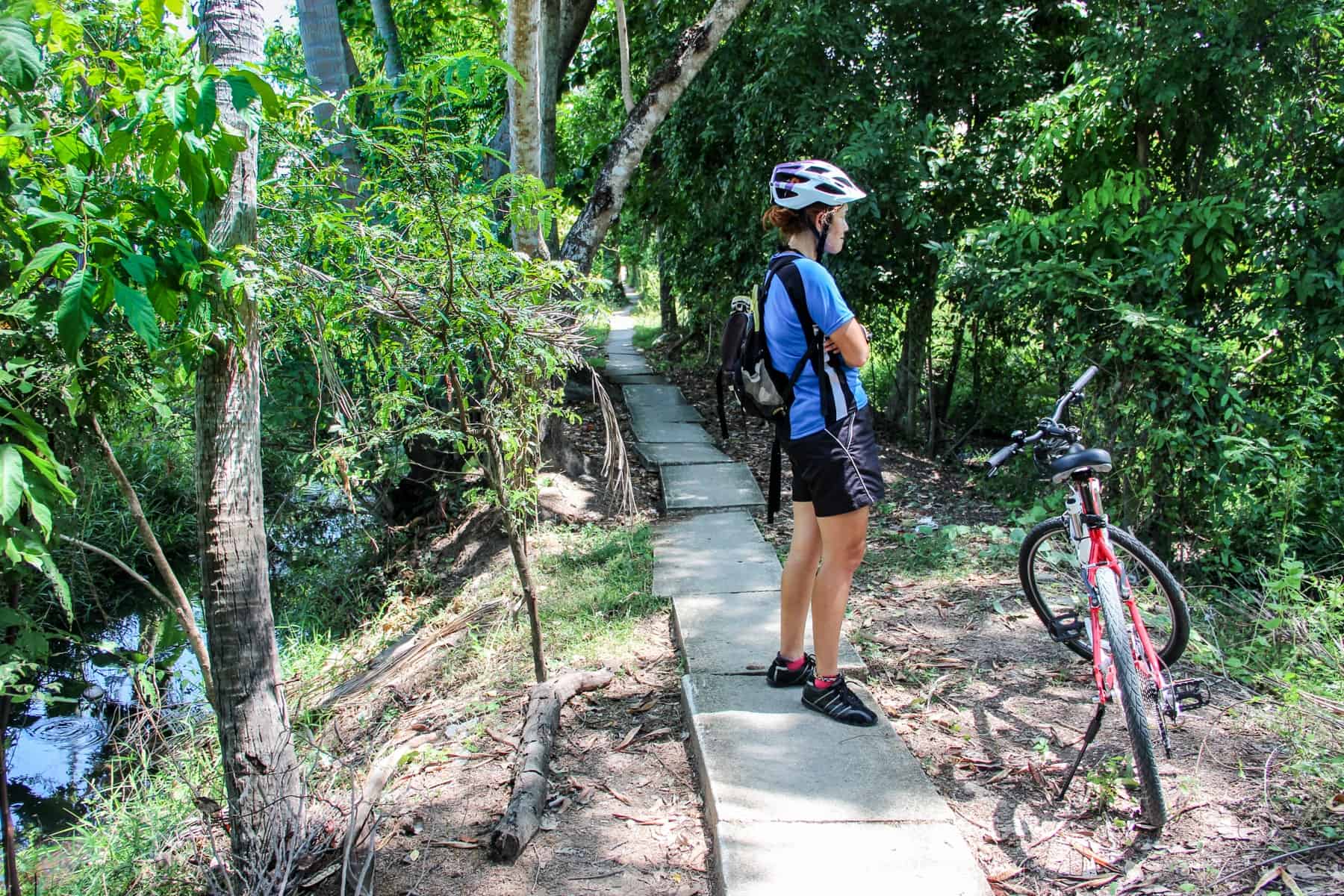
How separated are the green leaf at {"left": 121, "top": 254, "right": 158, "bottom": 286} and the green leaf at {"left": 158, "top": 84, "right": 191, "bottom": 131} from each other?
1.18 feet

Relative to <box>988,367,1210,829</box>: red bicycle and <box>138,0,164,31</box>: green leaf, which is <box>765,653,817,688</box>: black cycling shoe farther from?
<box>138,0,164,31</box>: green leaf

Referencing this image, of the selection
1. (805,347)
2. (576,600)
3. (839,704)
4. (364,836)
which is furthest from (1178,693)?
(576,600)

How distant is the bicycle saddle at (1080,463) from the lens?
3.19m

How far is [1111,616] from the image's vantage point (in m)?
2.96

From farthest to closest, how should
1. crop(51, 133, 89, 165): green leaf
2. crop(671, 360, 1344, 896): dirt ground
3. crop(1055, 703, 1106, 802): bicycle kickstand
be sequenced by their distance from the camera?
crop(1055, 703, 1106, 802): bicycle kickstand → crop(671, 360, 1344, 896): dirt ground → crop(51, 133, 89, 165): green leaf

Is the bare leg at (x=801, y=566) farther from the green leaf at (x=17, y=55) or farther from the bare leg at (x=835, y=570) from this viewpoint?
the green leaf at (x=17, y=55)

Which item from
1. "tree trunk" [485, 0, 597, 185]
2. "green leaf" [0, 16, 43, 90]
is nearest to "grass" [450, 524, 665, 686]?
"green leaf" [0, 16, 43, 90]

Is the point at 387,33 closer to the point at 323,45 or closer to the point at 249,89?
the point at 323,45

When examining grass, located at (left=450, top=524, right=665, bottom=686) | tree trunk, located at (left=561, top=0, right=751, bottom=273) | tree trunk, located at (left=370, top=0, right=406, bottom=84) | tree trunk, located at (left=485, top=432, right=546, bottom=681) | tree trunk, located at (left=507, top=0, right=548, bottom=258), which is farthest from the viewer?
tree trunk, located at (left=370, top=0, right=406, bottom=84)

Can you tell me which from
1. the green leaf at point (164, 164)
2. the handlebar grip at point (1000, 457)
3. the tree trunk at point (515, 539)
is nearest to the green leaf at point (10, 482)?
the green leaf at point (164, 164)

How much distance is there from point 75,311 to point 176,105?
1.66 ft

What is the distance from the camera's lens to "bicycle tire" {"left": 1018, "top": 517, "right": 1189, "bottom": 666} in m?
3.49

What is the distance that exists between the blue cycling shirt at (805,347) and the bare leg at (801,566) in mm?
335

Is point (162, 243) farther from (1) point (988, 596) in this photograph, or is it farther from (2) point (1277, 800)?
(1) point (988, 596)
